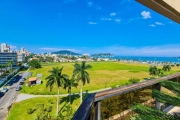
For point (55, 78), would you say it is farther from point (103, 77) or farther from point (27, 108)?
point (103, 77)

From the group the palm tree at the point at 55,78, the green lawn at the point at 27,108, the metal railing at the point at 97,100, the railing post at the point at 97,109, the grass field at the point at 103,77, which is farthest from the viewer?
the grass field at the point at 103,77

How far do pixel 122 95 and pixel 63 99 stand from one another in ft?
63.4

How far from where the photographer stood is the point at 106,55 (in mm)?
199375

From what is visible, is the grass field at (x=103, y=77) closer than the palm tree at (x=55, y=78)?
No

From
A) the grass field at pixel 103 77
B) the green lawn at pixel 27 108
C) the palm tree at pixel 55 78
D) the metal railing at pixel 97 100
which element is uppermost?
the metal railing at pixel 97 100

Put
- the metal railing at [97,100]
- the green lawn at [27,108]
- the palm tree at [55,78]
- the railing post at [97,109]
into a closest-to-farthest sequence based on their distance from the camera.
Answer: the metal railing at [97,100], the railing post at [97,109], the green lawn at [27,108], the palm tree at [55,78]

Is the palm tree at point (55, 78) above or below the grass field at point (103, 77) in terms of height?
above

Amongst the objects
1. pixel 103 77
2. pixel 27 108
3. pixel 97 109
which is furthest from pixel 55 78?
pixel 103 77

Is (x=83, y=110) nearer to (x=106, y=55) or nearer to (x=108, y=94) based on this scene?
(x=108, y=94)

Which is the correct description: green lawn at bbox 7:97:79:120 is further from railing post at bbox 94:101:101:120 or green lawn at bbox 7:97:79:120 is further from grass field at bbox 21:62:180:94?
railing post at bbox 94:101:101:120

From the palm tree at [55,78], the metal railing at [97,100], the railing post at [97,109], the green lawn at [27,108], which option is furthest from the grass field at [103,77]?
the railing post at [97,109]

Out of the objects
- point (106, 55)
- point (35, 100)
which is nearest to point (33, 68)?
point (35, 100)

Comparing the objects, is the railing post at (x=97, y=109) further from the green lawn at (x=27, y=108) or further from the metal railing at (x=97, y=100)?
the green lawn at (x=27, y=108)

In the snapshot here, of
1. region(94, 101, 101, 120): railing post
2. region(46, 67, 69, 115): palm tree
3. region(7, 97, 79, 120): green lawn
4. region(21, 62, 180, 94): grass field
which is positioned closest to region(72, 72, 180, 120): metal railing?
region(94, 101, 101, 120): railing post
